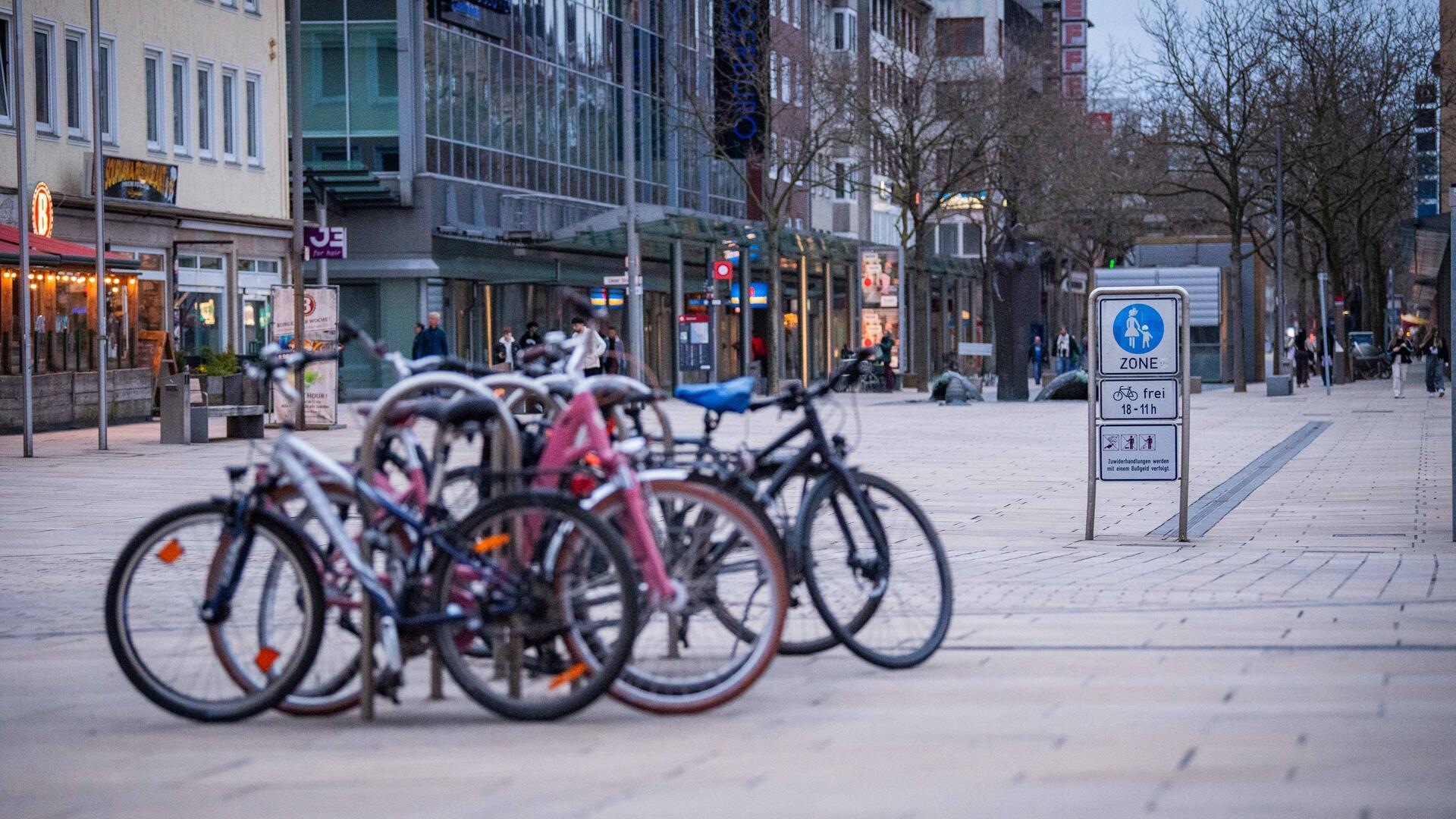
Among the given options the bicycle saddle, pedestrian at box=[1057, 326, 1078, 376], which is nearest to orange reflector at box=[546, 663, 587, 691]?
the bicycle saddle

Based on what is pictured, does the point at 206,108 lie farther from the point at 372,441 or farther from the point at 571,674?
the point at 571,674

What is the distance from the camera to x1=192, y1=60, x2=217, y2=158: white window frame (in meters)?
40.2

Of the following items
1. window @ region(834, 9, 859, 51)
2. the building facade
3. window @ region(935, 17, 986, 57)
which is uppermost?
window @ region(935, 17, 986, 57)

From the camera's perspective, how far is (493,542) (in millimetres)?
6363

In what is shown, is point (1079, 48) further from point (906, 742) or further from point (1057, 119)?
point (906, 742)

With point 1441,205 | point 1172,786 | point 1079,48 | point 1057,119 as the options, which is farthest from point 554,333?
point 1079,48

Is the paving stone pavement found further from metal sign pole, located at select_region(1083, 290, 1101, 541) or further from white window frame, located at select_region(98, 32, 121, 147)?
white window frame, located at select_region(98, 32, 121, 147)

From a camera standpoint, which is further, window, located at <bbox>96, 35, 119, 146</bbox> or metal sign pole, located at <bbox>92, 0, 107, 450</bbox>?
window, located at <bbox>96, 35, 119, 146</bbox>

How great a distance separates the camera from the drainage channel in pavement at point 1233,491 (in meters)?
14.5

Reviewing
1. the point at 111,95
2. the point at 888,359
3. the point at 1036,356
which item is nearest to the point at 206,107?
the point at 111,95

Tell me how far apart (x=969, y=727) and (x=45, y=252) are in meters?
24.3

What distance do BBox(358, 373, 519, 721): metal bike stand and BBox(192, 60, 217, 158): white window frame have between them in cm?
3483

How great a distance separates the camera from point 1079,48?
395 ft

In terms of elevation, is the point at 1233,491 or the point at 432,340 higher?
the point at 432,340
